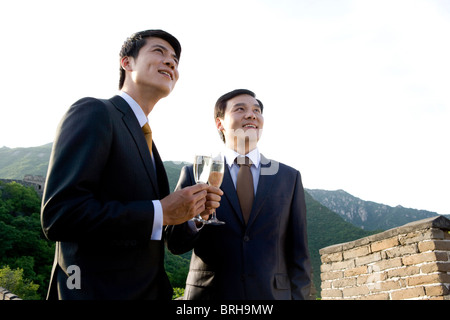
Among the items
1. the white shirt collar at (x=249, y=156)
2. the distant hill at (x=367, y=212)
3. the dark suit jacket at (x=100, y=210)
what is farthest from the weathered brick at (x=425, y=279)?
the distant hill at (x=367, y=212)

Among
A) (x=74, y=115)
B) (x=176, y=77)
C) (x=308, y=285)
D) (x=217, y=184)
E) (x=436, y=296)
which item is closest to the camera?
(x=74, y=115)

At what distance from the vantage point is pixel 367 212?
2621 inches

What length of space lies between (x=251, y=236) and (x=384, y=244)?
3045mm

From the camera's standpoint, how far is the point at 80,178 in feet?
4.79

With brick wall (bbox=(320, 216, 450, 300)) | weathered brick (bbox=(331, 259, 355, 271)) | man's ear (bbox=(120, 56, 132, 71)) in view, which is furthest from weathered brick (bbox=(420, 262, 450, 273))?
man's ear (bbox=(120, 56, 132, 71))

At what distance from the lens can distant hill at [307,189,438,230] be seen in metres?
60.2

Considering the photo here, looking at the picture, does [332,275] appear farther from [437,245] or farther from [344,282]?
[437,245]

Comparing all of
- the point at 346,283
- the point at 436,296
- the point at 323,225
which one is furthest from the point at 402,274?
the point at 323,225

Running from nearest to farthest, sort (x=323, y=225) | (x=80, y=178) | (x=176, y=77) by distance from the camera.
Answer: (x=80, y=178) < (x=176, y=77) < (x=323, y=225)

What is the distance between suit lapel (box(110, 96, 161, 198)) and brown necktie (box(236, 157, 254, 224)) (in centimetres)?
88

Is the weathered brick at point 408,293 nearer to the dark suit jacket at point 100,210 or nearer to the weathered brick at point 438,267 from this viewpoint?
the weathered brick at point 438,267

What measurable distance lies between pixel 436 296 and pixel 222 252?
287 centimetres
